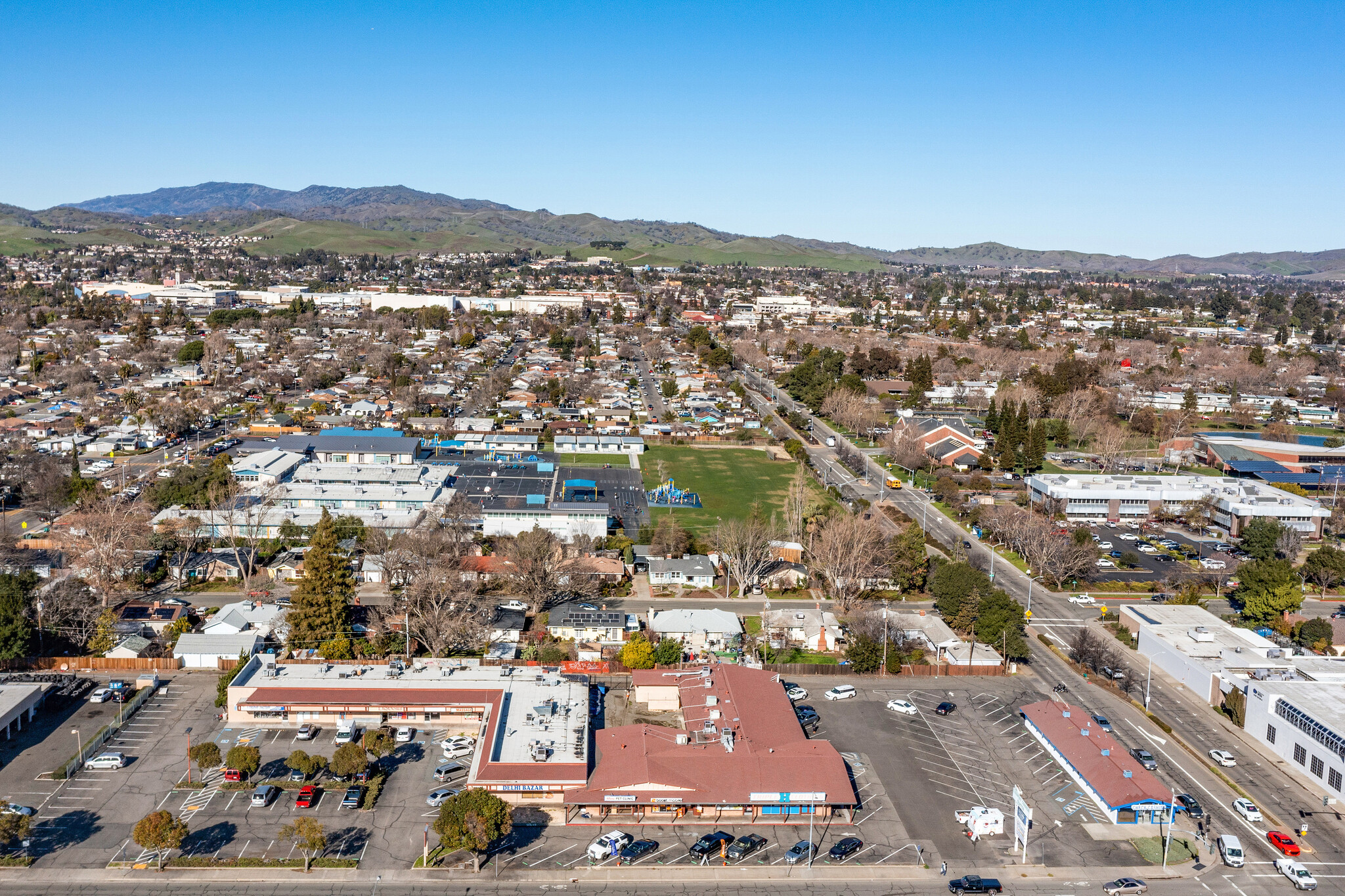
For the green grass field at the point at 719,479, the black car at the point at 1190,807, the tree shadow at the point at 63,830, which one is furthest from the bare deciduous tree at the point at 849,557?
the tree shadow at the point at 63,830

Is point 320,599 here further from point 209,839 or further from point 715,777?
point 715,777

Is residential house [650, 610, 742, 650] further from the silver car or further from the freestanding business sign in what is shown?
the freestanding business sign

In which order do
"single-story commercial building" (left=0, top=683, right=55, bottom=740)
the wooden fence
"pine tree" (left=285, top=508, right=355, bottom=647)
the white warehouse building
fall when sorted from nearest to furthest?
"single-story commercial building" (left=0, top=683, right=55, bottom=740)
the wooden fence
"pine tree" (left=285, top=508, right=355, bottom=647)
the white warehouse building

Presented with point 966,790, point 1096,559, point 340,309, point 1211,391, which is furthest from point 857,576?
point 340,309

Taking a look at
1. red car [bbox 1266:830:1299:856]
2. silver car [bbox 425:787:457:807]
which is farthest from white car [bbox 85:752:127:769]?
red car [bbox 1266:830:1299:856]

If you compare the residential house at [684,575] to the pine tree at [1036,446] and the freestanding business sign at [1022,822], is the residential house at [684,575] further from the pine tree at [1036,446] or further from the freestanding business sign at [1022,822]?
the pine tree at [1036,446]

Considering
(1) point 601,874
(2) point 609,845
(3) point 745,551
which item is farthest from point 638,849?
(3) point 745,551
